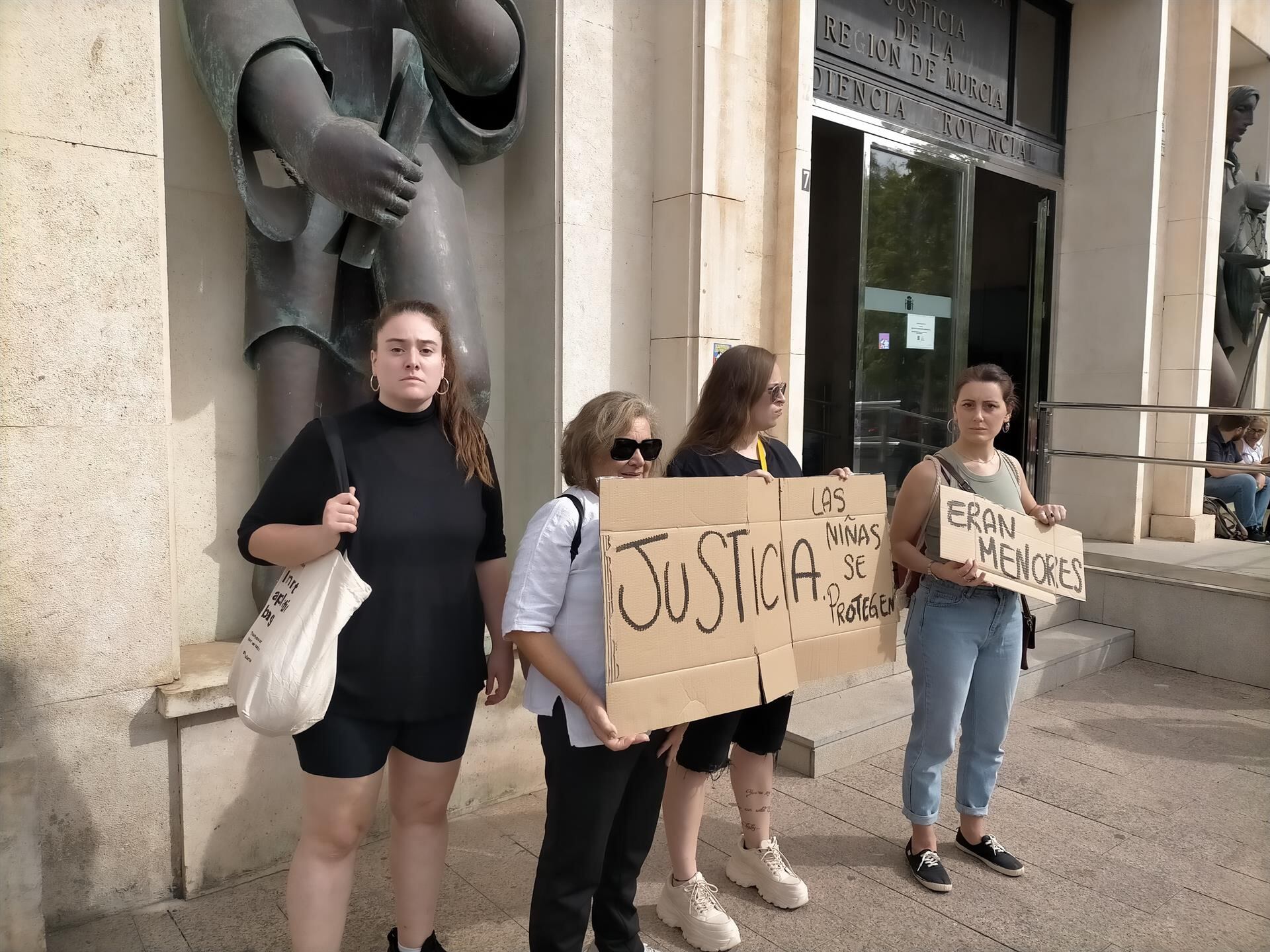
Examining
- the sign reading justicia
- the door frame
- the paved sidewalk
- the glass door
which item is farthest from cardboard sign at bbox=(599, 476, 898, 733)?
the sign reading justicia

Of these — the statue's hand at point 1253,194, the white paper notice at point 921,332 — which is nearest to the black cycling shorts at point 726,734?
the white paper notice at point 921,332

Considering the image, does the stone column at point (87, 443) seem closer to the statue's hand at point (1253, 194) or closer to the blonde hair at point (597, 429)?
the blonde hair at point (597, 429)

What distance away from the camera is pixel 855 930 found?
3027 millimetres

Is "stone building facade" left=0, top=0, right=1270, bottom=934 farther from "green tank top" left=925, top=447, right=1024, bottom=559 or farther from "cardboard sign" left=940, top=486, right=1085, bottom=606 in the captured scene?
"cardboard sign" left=940, top=486, right=1085, bottom=606

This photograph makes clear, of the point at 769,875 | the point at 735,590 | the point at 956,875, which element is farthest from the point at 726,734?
the point at 956,875

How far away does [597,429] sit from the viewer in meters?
2.25

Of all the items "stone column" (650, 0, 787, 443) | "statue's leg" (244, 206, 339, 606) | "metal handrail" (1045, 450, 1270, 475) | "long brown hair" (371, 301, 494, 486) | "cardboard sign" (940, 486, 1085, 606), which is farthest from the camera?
"metal handrail" (1045, 450, 1270, 475)

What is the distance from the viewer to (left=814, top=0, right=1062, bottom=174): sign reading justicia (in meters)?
6.26

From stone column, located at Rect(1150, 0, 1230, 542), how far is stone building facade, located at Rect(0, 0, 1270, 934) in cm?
3

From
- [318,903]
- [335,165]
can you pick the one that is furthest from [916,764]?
[335,165]

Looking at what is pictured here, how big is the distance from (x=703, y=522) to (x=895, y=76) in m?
5.51

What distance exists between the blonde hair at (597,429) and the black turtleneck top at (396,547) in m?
0.30

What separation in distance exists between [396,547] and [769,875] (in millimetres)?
1852

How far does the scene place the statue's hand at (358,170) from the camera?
328cm
